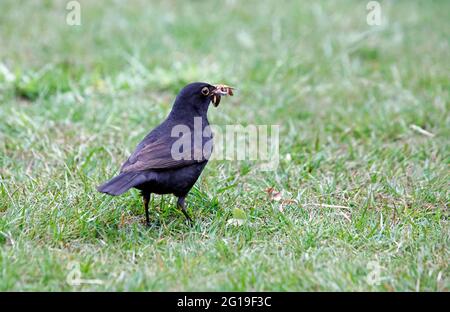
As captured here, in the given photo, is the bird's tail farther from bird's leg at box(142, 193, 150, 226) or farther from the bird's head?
the bird's head

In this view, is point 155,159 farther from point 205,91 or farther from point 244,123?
point 244,123

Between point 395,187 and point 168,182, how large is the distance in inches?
76.1

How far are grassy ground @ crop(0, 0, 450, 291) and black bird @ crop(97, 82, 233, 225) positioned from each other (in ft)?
1.06

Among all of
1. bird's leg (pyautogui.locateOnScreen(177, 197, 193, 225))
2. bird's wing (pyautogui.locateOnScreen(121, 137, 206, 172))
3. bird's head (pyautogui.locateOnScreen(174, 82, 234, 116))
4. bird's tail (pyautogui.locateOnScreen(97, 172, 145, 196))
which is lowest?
bird's leg (pyautogui.locateOnScreen(177, 197, 193, 225))

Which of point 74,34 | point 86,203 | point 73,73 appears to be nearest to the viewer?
point 86,203

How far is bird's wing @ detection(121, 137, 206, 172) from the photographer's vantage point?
4781mm

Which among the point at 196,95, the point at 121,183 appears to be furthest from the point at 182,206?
the point at 196,95

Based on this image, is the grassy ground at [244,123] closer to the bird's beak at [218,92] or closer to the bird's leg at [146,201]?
the bird's leg at [146,201]

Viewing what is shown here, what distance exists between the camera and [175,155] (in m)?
4.92

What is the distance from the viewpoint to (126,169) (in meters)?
4.76

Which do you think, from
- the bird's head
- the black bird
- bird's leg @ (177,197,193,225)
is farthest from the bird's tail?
the bird's head

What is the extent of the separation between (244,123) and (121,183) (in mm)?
2717
